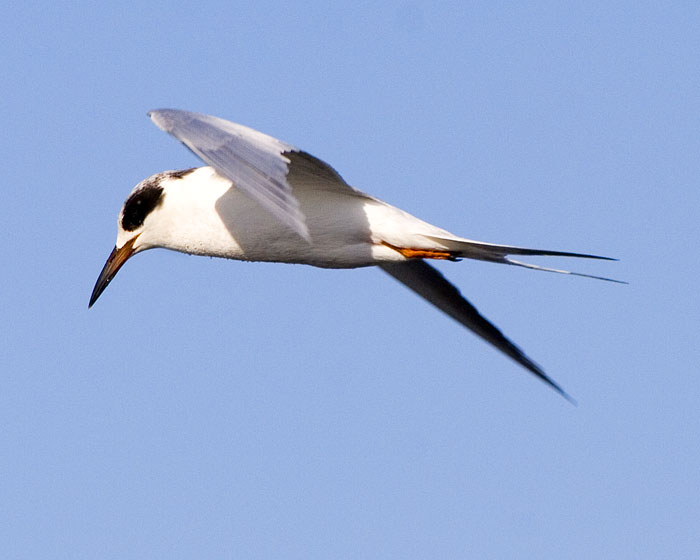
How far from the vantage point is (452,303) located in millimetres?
11328

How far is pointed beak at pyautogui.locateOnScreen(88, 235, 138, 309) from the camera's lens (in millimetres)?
10492

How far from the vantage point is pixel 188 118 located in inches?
332

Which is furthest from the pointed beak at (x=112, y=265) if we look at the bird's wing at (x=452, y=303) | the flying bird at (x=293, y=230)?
the bird's wing at (x=452, y=303)

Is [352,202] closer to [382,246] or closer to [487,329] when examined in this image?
[382,246]

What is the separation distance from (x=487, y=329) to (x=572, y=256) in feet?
7.77

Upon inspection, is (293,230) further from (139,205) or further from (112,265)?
(112,265)

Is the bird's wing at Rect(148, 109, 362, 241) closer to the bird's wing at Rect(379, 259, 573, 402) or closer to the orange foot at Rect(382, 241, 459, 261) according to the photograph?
the orange foot at Rect(382, 241, 459, 261)

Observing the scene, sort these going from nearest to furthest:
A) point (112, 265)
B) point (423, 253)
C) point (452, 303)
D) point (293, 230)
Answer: point (293, 230), point (423, 253), point (112, 265), point (452, 303)

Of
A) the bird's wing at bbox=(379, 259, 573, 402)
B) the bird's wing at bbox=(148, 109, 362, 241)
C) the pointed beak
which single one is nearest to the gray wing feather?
the bird's wing at bbox=(148, 109, 362, 241)

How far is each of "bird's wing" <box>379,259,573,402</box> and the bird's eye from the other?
2.30 metres

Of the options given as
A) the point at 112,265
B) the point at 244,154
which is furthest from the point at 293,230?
the point at 112,265

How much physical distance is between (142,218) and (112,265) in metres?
0.70

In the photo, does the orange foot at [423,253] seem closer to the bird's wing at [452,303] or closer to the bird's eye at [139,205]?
the bird's wing at [452,303]

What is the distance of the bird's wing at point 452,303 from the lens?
11148mm
